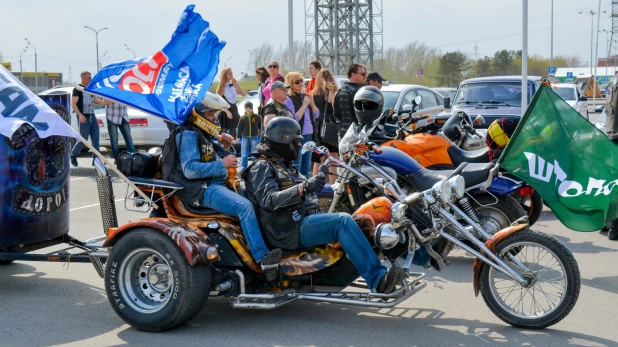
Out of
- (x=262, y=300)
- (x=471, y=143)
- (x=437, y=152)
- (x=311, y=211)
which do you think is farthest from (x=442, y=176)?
(x=471, y=143)

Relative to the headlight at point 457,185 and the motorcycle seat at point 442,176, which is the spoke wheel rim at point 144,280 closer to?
the headlight at point 457,185

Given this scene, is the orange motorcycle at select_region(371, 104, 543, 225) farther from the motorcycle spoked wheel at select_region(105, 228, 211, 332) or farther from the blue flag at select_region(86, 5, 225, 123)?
the motorcycle spoked wheel at select_region(105, 228, 211, 332)

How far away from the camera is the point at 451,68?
207 feet

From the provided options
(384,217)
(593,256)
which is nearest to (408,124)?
(593,256)

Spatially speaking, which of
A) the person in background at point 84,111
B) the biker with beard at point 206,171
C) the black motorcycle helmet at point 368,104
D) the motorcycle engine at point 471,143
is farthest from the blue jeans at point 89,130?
the biker with beard at point 206,171

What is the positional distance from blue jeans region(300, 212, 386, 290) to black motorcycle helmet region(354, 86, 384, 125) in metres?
2.85

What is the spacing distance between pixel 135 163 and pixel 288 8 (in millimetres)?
9770

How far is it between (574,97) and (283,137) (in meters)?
17.6

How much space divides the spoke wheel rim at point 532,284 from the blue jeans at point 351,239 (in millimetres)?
832

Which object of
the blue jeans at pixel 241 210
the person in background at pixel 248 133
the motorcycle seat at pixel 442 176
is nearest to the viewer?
the blue jeans at pixel 241 210

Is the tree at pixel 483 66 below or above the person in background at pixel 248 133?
above

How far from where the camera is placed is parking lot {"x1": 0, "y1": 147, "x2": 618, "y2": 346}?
5.32m

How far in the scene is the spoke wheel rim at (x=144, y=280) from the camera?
562 cm

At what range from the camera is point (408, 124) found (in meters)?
9.50
